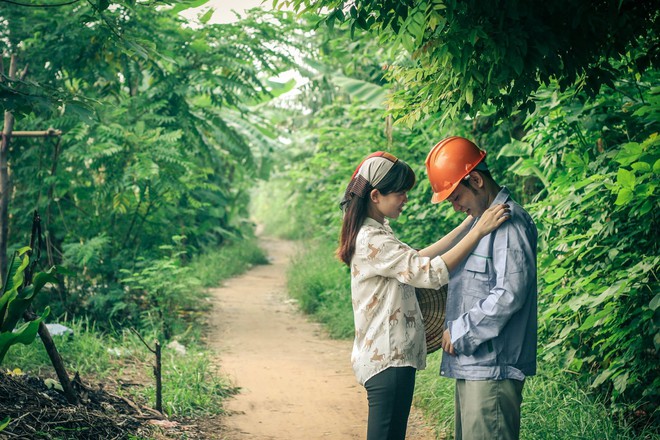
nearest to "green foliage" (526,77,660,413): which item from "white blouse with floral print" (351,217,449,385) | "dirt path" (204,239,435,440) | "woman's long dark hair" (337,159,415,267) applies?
"woman's long dark hair" (337,159,415,267)

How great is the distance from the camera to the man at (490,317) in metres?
2.72

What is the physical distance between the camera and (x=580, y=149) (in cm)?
492

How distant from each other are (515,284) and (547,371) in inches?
117

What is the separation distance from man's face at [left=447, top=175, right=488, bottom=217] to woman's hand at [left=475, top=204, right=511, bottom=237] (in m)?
0.17

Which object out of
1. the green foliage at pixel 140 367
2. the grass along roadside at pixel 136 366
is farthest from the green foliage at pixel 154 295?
the green foliage at pixel 140 367

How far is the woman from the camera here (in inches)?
118

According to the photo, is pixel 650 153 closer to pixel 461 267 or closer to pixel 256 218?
pixel 461 267

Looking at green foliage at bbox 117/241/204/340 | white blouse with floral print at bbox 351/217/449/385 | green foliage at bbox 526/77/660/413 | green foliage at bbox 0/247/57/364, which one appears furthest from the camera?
green foliage at bbox 117/241/204/340

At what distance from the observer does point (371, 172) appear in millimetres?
3076

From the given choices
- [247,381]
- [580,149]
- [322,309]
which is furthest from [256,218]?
[580,149]

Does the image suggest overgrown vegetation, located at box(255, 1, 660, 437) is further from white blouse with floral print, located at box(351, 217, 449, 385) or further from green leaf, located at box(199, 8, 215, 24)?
green leaf, located at box(199, 8, 215, 24)

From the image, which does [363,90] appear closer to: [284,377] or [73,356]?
[284,377]

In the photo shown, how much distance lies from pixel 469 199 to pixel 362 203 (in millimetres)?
486

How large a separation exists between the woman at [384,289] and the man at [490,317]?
0.59 feet
